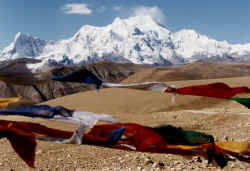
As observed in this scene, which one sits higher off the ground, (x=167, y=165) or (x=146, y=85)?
(x=146, y=85)

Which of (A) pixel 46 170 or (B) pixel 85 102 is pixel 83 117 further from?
(B) pixel 85 102

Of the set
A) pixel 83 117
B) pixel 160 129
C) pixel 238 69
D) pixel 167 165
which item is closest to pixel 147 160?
pixel 167 165

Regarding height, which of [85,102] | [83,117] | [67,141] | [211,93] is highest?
[211,93]

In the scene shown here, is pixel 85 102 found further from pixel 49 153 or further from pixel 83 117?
pixel 83 117

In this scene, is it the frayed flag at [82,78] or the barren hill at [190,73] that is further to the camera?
the barren hill at [190,73]

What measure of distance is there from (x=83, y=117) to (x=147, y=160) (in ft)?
9.53

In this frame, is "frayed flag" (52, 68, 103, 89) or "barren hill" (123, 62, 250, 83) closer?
"frayed flag" (52, 68, 103, 89)

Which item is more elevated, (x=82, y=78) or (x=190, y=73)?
(x=82, y=78)

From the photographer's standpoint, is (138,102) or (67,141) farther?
(138,102)

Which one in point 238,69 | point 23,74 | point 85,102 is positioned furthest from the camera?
point 238,69

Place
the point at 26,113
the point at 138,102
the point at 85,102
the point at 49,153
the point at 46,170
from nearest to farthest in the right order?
the point at 26,113 < the point at 46,170 < the point at 49,153 < the point at 138,102 < the point at 85,102

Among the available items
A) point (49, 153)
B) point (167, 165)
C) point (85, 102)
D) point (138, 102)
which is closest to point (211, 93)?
point (167, 165)

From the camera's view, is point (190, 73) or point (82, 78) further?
point (190, 73)

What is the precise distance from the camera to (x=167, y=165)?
4.39 metres
